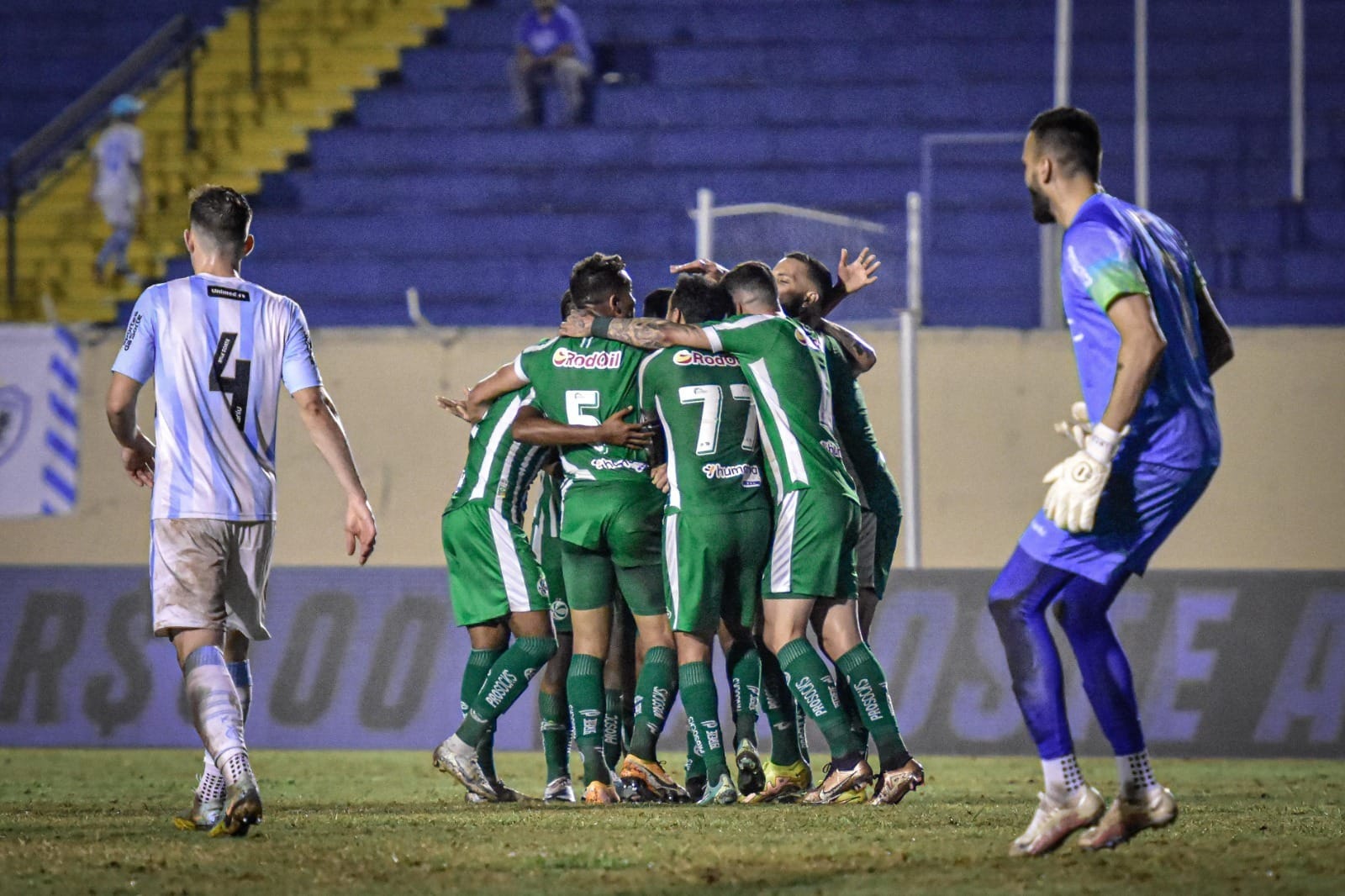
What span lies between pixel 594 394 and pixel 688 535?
2.61 feet

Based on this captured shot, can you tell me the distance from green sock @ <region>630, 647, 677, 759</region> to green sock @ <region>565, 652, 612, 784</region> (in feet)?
0.51

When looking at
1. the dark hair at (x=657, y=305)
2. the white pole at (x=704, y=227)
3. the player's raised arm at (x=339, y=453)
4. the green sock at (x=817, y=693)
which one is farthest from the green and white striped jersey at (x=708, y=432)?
the white pole at (x=704, y=227)

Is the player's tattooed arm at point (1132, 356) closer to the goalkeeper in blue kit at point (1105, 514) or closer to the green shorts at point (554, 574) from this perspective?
the goalkeeper in blue kit at point (1105, 514)

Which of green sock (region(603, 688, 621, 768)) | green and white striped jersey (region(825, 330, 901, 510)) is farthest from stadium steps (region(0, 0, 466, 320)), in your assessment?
green and white striped jersey (region(825, 330, 901, 510))

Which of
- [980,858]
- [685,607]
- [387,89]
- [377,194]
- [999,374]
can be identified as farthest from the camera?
[387,89]

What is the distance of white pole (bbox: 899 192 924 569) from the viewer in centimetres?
1345

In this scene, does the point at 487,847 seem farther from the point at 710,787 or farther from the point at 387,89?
the point at 387,89

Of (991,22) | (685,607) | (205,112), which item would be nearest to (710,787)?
(685,607)

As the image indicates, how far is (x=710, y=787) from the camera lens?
8.24 meters

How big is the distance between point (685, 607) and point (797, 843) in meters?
1.91

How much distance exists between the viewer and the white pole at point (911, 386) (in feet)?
44.1

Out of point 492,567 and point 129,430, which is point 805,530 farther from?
point 129,430

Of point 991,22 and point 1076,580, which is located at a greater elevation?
point 991,22

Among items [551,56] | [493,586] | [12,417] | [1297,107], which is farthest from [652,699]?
[551,56]
